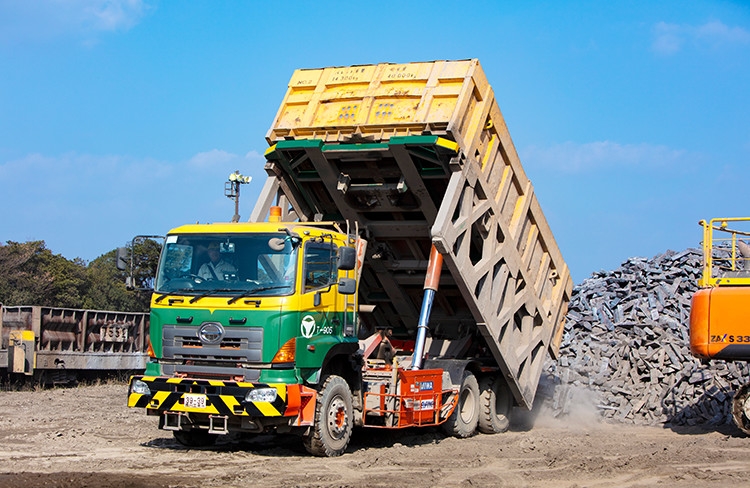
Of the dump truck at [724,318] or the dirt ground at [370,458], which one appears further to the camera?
the dump truck at [724,318]

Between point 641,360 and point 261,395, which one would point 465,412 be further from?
point 641,360

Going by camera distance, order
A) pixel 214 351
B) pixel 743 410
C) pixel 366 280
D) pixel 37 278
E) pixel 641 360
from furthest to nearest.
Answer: pixel 37 278
pixel 641 360
pixel 366 280
pixel 743 410
pixel 214 351

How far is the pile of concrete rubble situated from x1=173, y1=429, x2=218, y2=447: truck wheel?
20.6 feet

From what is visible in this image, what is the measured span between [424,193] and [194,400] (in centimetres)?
397

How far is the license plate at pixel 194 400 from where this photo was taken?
30.6 ft

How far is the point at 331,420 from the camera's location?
9.88 meters

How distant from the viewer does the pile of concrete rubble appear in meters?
14.4

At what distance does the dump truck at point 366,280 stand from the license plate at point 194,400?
0.07ft

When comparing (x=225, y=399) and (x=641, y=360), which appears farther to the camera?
(x=641, y=360)

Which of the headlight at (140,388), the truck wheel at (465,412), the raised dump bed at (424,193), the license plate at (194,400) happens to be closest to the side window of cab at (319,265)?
the raised dump bed at (424,193)

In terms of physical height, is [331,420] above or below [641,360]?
below

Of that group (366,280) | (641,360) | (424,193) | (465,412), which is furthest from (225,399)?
(641,360)

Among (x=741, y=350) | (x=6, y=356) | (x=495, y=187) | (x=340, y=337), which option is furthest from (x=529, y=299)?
(x=6, y=356)

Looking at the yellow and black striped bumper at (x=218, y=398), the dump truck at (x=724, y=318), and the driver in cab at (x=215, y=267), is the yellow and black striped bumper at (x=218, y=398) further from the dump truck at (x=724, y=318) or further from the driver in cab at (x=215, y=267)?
the dump truck at (x=724, y=318)
